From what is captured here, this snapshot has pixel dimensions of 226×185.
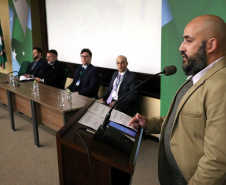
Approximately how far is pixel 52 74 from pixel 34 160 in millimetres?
1961

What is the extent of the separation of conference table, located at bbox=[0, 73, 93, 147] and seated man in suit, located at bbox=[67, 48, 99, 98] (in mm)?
554

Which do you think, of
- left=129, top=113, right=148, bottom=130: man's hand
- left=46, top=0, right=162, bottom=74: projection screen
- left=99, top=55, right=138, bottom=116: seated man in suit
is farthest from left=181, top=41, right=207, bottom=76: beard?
left=46, top=0, right=162, bottom=74: projection screen

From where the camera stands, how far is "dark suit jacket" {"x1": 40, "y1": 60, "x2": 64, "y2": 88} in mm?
4207

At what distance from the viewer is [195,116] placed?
36.4 inches

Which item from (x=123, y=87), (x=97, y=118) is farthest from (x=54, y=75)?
(x=97, y=118)

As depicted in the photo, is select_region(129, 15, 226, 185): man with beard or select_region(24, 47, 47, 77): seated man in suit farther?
select_region(24, 47, 47, 77): seated man in suit

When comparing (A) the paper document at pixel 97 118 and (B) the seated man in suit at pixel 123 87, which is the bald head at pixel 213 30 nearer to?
(A) the paper document at pixel 97 118

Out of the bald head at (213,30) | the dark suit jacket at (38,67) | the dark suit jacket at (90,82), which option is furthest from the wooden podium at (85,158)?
the dark suit jacket at (38,67)

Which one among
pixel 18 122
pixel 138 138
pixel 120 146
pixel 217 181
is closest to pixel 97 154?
pixel 120 146

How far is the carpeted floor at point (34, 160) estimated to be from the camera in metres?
2.33

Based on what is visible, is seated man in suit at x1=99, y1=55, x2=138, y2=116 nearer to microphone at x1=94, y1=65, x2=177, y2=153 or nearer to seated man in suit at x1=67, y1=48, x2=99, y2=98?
Answer: seated man in suit at x1=67, y1=48, x2=99, y2=98

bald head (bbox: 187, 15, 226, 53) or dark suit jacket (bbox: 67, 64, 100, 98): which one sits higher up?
bald head (bbox: 187, 15, 226, 53)

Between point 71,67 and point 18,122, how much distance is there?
1568mm

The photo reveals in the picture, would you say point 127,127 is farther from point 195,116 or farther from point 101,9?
point 101,9
